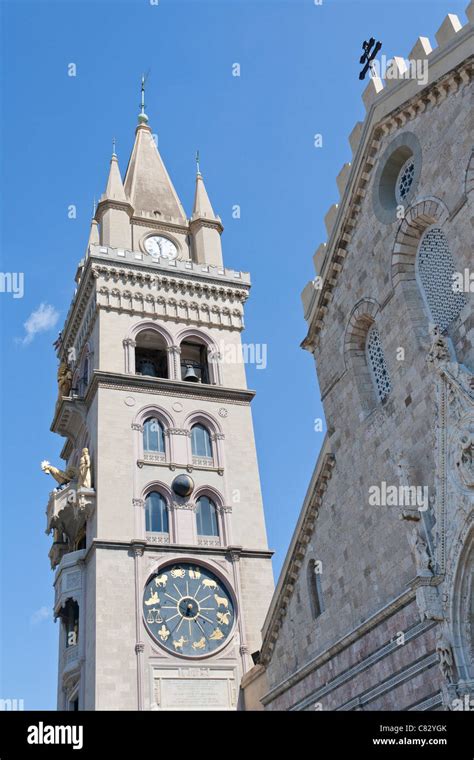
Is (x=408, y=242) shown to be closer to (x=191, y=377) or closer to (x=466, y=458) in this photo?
(x=466, y=458)

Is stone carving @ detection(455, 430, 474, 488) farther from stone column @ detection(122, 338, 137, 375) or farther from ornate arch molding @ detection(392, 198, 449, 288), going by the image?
stone column @ detection(122, 338, 137, 375)

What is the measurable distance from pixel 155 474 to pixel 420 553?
21.8m

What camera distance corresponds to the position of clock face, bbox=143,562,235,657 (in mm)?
34500

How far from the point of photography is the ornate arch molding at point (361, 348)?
22.0 meters

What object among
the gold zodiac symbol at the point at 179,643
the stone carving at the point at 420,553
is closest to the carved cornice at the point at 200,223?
the gold zodiac symbol at the point at 179,643

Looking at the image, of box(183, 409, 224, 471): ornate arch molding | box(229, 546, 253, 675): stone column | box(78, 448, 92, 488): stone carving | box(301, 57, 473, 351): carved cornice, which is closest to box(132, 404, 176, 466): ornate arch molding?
box(183, 409, 224, 471): ornate arch molding

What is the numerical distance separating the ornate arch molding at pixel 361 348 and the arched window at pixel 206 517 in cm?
1718

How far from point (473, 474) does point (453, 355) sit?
2809 millimetres

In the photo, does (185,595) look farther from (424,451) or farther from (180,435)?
(424,451)

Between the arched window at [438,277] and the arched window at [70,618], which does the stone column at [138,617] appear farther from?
the arched window at [438,277]

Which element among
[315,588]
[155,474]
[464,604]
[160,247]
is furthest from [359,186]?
[160,247]

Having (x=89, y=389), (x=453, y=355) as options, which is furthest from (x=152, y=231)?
(x=453, y=355)

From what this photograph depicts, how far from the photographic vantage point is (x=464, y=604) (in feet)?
53.9

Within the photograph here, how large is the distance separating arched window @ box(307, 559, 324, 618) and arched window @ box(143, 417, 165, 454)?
1633cm
